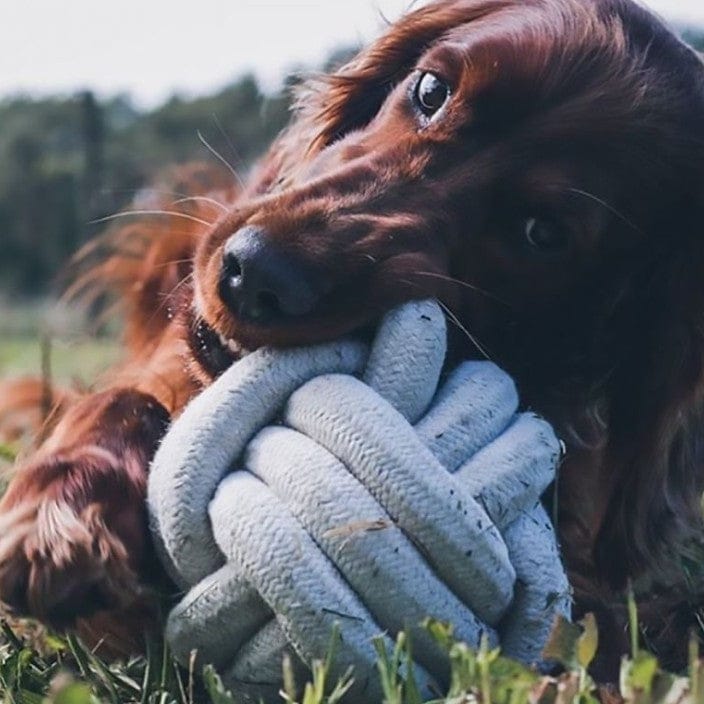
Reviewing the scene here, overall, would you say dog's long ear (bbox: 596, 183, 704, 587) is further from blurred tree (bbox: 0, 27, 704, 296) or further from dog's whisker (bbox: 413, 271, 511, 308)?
blurred tree (bbox: 0, 27, 704, 296)

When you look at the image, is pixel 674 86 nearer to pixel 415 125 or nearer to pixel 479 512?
pixel 415 125

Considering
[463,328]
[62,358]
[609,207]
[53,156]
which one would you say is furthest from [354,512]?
[53,156]

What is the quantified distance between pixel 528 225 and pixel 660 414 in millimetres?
517

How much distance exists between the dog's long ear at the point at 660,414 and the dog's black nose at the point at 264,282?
75 cm

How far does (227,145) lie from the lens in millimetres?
3297

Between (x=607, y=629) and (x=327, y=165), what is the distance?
908mm

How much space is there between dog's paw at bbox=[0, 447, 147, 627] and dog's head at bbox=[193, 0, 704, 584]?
272mm

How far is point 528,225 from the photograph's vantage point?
217cm

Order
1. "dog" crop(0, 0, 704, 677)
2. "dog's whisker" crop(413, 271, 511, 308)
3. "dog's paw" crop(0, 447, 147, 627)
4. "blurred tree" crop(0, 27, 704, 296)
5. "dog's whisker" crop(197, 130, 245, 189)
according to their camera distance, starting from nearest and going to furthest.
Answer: "dog's paw" crop(0, 447, 147, 627) < "dog" crop(0, 0, 704, 677) < "dog's whisker" crop(413, 271, 511, 308) < "dog's whisker" crop(197, 130, 245, 189) < "blurred tree" crop(0, 27, 704, 296)

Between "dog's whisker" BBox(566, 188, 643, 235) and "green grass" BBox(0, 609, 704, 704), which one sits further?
"dog's whisker" BBox(566, 188, 643, 235)

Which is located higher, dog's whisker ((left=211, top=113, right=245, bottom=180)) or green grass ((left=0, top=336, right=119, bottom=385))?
dog's whisker ((left=211, top=113, right=245, bottom=180))

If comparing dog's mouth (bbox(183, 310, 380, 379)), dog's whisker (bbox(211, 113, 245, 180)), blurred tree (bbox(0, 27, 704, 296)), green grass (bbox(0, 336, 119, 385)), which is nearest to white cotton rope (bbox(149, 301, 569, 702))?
dog's mouth (bbox(183, 310, 380, 379))

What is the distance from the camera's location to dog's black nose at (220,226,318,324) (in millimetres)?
1837

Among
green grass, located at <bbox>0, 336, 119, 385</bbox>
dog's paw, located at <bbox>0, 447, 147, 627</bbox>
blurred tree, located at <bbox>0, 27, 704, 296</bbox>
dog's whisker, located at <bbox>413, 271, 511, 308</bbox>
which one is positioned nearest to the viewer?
dog's paw, located at <bbox>0, 447, 147, 627</bbox>
